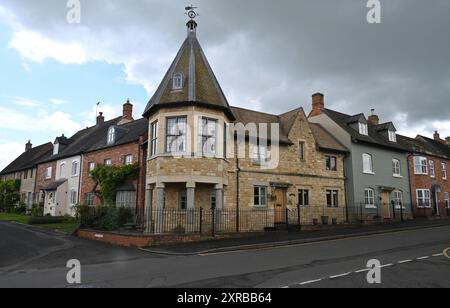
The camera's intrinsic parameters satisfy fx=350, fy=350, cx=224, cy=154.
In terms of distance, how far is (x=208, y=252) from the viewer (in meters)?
13.8

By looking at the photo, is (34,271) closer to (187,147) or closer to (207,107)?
(187,147)

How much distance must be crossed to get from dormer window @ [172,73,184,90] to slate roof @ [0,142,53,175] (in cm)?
2700

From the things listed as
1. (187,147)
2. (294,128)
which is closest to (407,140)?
(294,128)

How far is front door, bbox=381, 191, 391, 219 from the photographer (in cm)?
2920

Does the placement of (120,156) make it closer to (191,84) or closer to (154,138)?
(154,138)

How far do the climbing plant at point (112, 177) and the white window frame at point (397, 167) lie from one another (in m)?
22.2

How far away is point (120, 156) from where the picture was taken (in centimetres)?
2628

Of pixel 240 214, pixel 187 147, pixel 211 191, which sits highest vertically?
pixel 187 147

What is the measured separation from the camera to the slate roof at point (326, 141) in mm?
26391

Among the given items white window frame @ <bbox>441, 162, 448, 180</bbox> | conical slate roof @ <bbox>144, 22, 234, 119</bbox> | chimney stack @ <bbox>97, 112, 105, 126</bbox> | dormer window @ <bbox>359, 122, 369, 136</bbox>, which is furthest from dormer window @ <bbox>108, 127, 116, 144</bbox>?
white window frame @ <bbox>441, 162, 448, 180</bbox>

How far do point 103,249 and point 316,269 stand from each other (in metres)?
9.49

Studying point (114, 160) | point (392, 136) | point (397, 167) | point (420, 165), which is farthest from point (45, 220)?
point (420, 165)

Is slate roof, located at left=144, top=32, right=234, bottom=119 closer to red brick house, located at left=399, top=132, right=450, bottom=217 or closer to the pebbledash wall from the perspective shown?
the pebbledash wall

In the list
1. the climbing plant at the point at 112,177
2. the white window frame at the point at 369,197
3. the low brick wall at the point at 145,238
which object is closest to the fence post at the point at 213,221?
the low brick wall at the point at 145,238
